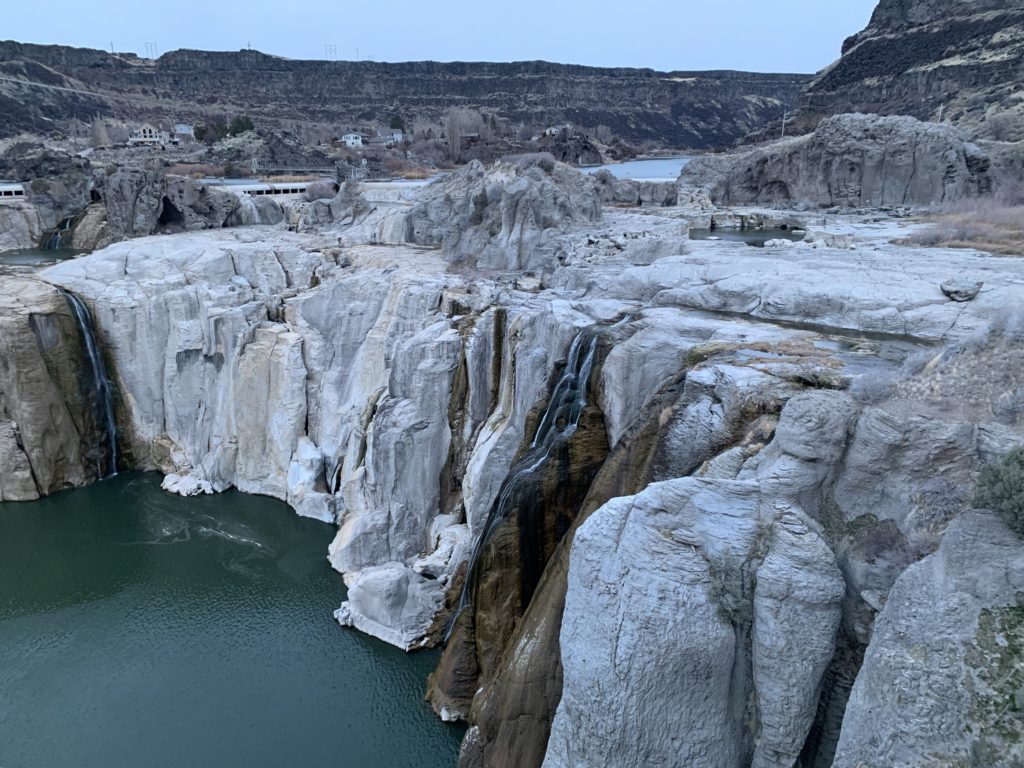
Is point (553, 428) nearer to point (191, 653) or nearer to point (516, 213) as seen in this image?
point (191, 653)

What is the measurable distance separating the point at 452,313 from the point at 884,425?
12.1 metres

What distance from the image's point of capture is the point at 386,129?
8144 centimetres

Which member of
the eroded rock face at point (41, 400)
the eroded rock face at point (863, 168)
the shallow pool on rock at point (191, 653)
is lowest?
the shallow pool on rock at point (191, 653)

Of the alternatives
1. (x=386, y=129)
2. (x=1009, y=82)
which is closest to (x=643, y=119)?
(x=386, y=129)

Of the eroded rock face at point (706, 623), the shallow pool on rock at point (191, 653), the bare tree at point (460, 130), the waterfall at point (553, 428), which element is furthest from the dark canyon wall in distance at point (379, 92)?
the eroded rock face at point (706, 623)

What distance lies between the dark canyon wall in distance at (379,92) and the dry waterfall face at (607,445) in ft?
216

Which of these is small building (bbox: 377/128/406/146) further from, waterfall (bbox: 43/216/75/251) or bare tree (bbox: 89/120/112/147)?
waterfall (bbox: 43/216/75/251)

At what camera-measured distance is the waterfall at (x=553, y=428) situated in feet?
42.1

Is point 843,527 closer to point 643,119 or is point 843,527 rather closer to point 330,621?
point 330,621

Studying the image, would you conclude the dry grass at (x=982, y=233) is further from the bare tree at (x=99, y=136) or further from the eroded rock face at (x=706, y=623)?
the bare tree at (x=99, y=136)

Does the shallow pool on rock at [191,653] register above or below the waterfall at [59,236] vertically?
below

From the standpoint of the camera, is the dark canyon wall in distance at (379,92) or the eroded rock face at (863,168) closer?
the eroded rock face at (863,168)

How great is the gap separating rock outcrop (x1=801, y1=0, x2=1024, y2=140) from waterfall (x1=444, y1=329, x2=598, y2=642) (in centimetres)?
3363

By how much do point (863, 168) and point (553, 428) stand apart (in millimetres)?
25750
